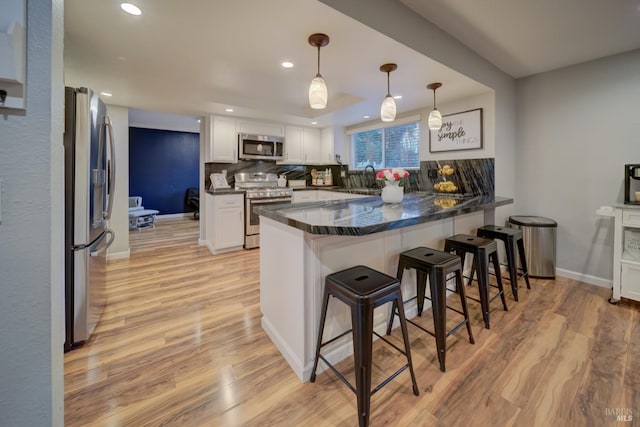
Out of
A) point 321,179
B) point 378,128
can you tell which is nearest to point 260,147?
point 321,179

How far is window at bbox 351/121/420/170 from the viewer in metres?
4.09

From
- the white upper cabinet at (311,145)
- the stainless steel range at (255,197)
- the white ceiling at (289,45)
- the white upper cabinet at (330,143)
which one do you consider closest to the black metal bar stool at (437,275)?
the white ceiling at (289,45)

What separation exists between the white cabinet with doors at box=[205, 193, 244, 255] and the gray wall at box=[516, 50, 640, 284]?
13.0 ft

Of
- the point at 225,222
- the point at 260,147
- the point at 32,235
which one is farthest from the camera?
the point at 260,147

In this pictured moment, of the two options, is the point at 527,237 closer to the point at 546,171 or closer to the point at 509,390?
the point at 546,171

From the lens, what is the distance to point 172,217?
24.0ft

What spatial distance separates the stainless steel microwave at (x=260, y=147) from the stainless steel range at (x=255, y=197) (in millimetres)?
443

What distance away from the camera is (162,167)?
713 centimetres

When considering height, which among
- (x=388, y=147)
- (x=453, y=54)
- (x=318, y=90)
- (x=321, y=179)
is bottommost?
(x=321, y=179)

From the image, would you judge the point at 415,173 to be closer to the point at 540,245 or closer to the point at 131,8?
the point at 540,245

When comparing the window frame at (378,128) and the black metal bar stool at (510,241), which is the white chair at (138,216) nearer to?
the window frame at (378,128)

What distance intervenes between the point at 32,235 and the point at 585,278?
14.5 ft

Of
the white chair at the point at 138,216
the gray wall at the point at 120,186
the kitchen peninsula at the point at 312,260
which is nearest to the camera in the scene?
the kitchen peninsula at the point at 312,260

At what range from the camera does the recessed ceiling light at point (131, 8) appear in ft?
5.30
